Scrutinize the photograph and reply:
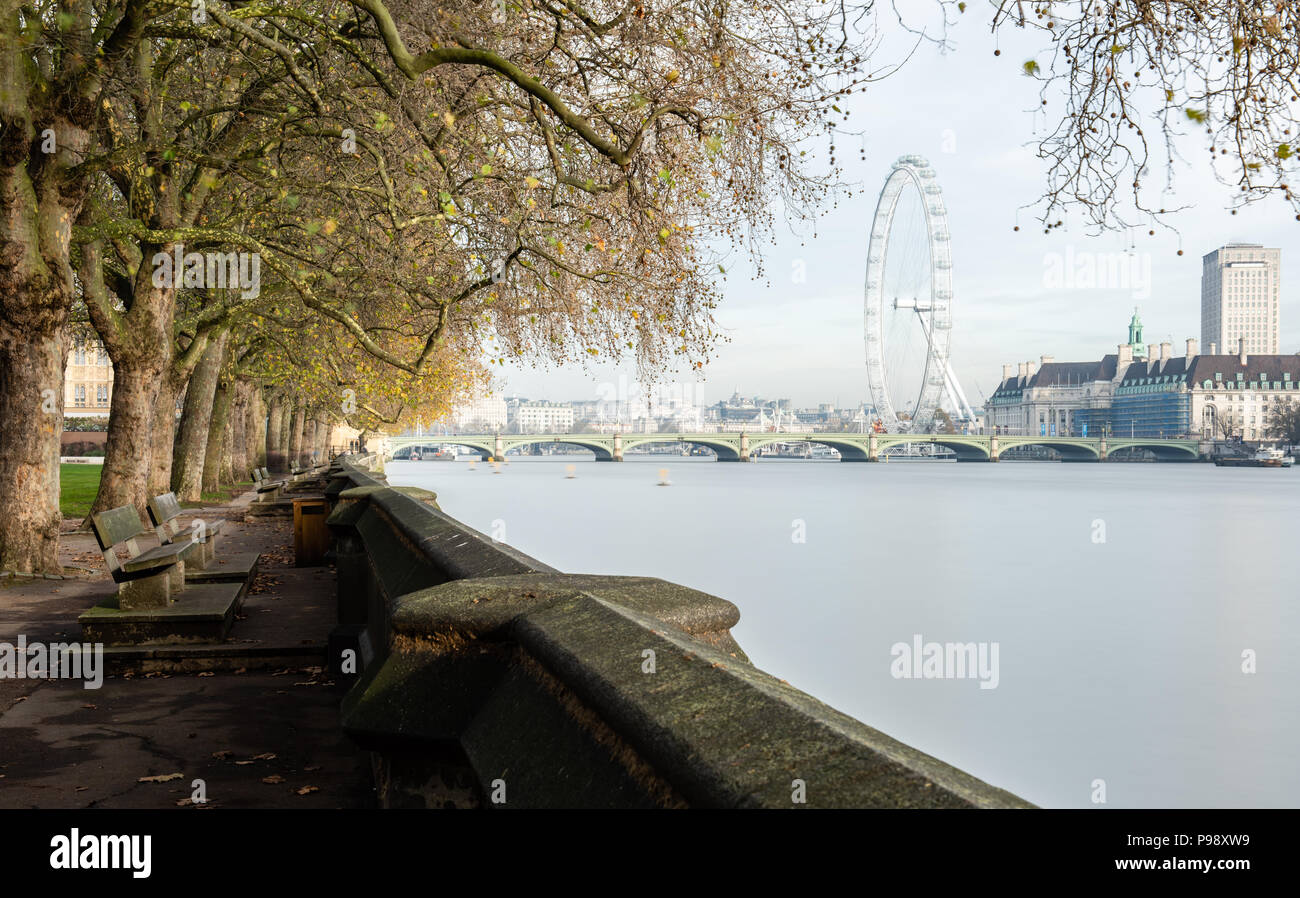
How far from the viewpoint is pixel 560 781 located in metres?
2.38

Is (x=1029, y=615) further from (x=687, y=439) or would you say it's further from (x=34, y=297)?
(x=687, y=439)

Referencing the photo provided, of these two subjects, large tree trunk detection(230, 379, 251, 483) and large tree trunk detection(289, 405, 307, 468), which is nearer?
large tree trunk detection(230, 379, 251, 483)

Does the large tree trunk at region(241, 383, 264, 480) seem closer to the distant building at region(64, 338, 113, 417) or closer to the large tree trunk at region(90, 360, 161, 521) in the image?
the large tree trunk at region(90, 360, 161, 521)

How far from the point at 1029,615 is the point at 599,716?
115 ft

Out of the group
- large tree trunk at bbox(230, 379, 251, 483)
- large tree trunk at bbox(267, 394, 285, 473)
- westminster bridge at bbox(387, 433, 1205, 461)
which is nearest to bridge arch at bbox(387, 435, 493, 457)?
westminster bridge at bbox(387, 433, 1205, 461)

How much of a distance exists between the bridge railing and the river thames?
15.1 metres

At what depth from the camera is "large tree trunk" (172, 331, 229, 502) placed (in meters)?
25.5

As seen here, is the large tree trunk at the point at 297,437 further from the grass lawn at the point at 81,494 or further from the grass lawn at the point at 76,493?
the grass lawn at the point at 81,494

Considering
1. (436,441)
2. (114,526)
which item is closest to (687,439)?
(436,441)

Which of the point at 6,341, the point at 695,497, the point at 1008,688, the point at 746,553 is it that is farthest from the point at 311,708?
the point at 695,497

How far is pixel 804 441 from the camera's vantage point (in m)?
Result: 146

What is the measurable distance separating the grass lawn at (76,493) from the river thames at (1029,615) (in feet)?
28.7

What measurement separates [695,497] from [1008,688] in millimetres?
65238

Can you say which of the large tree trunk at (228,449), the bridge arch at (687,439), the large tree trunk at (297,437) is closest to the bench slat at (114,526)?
the large tree trunk at (228,449)
